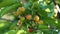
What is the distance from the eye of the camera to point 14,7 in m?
1.07

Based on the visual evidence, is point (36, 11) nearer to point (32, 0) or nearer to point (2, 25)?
point (32, 0)

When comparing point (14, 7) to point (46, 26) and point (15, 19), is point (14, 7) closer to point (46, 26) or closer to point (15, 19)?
point (15, 19)

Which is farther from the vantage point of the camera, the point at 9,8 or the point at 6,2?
the point at 6,2

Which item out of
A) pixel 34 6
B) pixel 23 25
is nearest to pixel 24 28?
pixel 23 25

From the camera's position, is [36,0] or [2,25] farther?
[2,25]

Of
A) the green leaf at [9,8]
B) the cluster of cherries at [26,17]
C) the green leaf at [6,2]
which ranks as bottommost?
the cluster of cherries at [26,17]

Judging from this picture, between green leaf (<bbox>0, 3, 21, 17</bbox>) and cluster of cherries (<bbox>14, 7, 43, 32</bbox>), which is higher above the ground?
green leaf (<bbox>0, 3, 21, 17</bbox>)

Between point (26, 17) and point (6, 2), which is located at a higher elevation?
point (6, 2)

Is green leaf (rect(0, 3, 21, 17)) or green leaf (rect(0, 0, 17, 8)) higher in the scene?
green leaf (rect(0, 0, 17, 8))

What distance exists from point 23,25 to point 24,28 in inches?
1.5

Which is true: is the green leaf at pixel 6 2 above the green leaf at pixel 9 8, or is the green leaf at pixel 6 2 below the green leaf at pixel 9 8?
above

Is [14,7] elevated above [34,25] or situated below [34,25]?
above

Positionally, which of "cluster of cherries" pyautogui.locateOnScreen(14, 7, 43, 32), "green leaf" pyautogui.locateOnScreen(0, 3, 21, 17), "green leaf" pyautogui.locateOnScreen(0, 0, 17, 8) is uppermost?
"green leaf" pyautogui.locateOnScreen(0, 0, 17, 8)

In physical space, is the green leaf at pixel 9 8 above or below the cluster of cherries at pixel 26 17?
above
